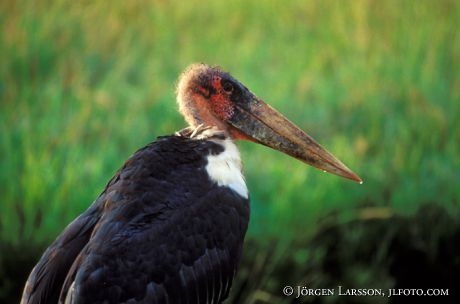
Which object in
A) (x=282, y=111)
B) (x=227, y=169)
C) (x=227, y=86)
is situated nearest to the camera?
(x=227, y=169)

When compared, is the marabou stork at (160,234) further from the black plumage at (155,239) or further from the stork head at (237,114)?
the stork head at (237,114)

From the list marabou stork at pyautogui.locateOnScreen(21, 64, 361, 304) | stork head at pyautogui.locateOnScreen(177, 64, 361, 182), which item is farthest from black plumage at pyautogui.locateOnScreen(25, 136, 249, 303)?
stork head at pyautogui.locateOnScreen(177, 64, 361, 182)

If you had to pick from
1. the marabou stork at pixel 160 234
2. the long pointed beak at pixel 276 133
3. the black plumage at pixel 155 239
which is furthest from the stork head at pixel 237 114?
the black plumage at pixel 155 239

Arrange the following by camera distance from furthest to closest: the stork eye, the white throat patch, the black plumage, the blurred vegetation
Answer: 1. the blurred vegetation
2. the stork eye
3. the white throat patch
4. the black plumage

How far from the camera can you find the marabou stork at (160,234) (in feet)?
9.93

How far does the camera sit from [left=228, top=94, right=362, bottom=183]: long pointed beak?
3652 millimetres

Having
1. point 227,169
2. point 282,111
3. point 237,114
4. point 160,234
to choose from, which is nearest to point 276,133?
point 237,114

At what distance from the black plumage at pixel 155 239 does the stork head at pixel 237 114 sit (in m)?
0.30

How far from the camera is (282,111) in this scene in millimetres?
5547

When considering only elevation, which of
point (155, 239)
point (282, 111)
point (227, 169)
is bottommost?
point (155, 239)

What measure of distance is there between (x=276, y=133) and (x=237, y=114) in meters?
0.16

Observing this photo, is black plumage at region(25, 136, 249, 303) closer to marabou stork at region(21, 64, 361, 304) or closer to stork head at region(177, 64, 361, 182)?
marabou stork at region(21, 64, 361, 304)

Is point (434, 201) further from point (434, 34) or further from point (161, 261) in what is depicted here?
point (161, 261)

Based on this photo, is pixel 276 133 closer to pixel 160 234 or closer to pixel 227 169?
pixel 227 169
